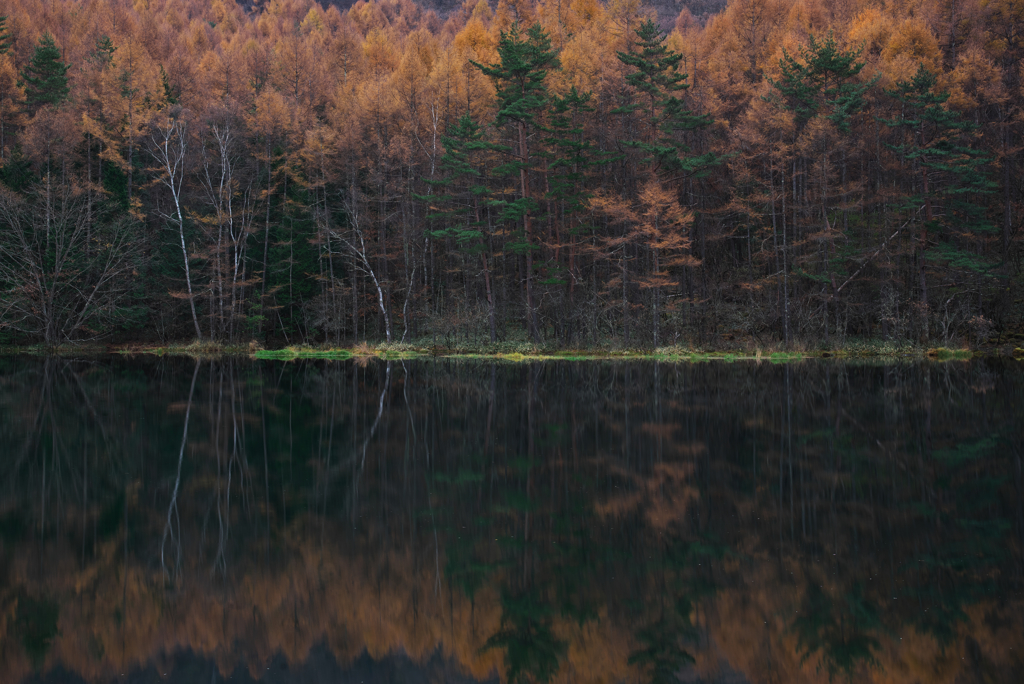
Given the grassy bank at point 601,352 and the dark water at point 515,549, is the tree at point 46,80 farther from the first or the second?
the dark water at point 515,549

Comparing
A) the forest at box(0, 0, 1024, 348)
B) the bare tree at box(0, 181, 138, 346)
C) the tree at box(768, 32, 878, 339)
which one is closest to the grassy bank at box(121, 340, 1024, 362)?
the forest at box(0, 0, 1024, 348)

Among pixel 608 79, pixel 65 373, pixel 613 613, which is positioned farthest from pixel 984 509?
pixel 608 79

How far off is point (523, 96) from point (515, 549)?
29312 millimetres

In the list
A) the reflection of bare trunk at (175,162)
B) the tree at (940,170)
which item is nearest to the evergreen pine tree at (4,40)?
the reflection of bare trunk at (175,162)

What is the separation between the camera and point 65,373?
24219mm

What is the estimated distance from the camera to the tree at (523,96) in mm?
31984

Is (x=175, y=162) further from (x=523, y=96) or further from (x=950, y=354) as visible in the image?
(x=950, y=354)

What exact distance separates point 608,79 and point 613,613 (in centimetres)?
3515

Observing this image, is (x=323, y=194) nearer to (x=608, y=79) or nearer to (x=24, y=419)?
(x=608, y=79)

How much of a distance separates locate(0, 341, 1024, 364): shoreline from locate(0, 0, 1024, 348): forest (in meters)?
0.78

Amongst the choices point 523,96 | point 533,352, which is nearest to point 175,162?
point 523,96

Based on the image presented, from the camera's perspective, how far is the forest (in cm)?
3278

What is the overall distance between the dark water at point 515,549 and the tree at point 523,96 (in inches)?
828

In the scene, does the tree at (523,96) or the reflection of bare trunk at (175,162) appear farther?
the reflection of bare trunk at (175,162)
